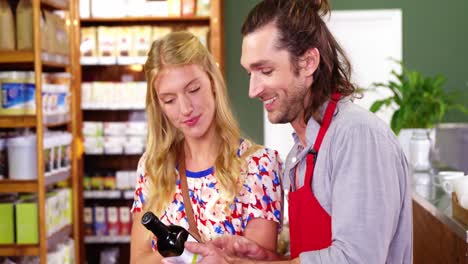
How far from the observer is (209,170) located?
7.87ft

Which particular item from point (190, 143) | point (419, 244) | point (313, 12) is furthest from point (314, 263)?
point (419, 244)

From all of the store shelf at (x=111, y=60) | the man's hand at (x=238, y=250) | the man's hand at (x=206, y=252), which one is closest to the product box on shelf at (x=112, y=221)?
the store shelf at (x=111, y=60)

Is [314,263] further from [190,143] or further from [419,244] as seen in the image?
[419,244]

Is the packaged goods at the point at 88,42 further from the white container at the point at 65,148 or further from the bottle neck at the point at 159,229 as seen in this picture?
the bottle neck at the point at 159,229

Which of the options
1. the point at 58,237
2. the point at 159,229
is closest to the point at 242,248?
the point at 159,229

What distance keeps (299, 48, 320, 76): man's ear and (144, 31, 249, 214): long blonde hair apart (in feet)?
1.86

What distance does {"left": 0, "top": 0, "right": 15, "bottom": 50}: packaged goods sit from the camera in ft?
13.2

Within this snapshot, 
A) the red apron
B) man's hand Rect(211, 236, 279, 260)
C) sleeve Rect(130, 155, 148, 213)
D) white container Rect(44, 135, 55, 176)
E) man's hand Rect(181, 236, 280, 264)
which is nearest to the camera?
the red apron

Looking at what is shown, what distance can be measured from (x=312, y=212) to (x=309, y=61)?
415 mm

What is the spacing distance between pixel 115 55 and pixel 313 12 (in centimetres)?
470

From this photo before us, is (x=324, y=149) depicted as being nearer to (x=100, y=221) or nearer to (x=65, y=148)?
(x=65, y=148)

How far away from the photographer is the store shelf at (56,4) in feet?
15.1

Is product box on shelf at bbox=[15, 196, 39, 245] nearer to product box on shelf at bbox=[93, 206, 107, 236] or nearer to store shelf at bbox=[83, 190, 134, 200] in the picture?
store shelf at bbox=[83, 190, 134, 200]

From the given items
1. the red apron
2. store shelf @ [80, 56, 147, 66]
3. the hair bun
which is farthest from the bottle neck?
store shelf @ [80, 56, 147, 66]
